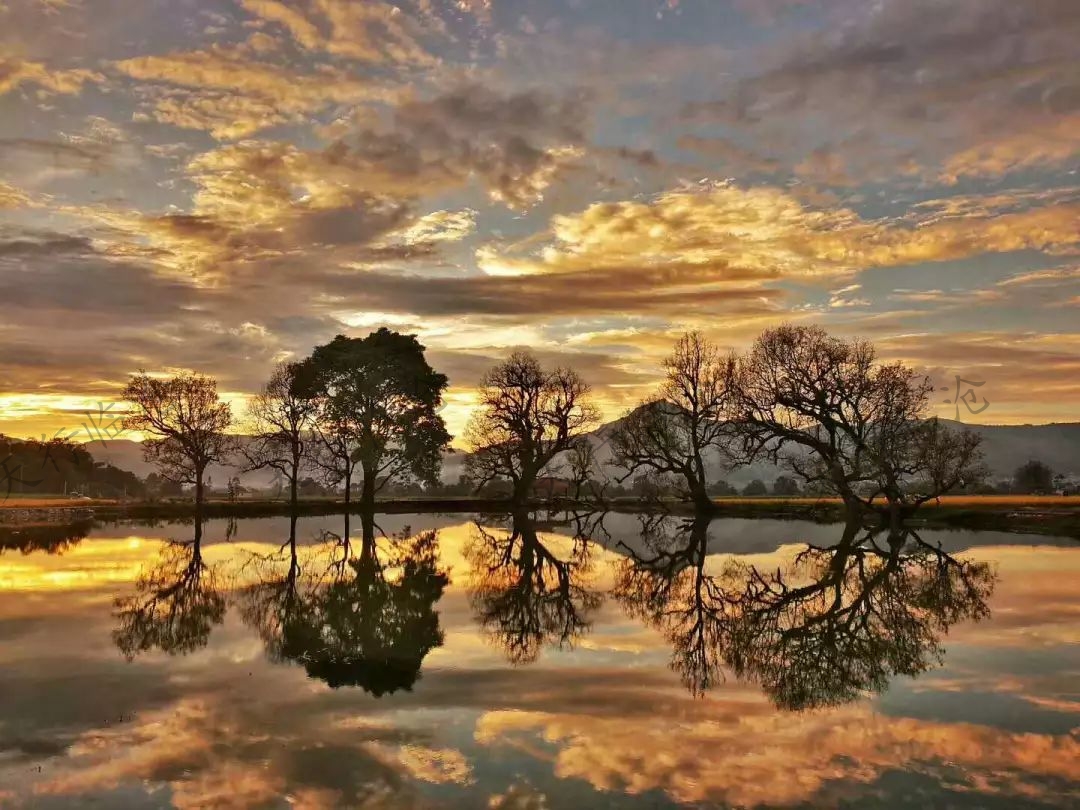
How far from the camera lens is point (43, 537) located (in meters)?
38.5

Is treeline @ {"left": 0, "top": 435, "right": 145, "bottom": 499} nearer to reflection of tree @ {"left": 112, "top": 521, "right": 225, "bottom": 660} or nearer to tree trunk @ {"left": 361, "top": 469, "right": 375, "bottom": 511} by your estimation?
tree trunk @ {"left": 361, "top": 469, "right": 375, "bottom": 511}

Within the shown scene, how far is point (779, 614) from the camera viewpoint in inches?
673

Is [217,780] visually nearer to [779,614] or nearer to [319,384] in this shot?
[779,614]

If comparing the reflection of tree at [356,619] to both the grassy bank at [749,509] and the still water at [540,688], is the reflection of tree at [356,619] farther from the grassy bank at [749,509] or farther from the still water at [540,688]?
the grassy bank at [749,509]

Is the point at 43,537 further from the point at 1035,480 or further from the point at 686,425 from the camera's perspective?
the point at 1035,480

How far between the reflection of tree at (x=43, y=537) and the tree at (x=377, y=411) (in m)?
19.7

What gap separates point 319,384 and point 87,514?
1975 cm

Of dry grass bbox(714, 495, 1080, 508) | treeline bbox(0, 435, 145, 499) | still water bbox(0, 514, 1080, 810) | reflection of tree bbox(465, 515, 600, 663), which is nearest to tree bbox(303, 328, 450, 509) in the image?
dry grass bbox(714, 495, 1080, 508)

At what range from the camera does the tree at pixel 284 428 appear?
213ft

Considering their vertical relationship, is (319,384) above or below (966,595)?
above

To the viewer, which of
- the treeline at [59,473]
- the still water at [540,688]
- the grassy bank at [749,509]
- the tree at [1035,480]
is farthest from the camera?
the treeline at [59,473]

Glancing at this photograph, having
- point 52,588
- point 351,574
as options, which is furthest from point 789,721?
point 52,588

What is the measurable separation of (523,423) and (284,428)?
67.0 ft

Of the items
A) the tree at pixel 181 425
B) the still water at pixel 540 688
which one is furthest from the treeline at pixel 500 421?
the still water at pixel 540 688
